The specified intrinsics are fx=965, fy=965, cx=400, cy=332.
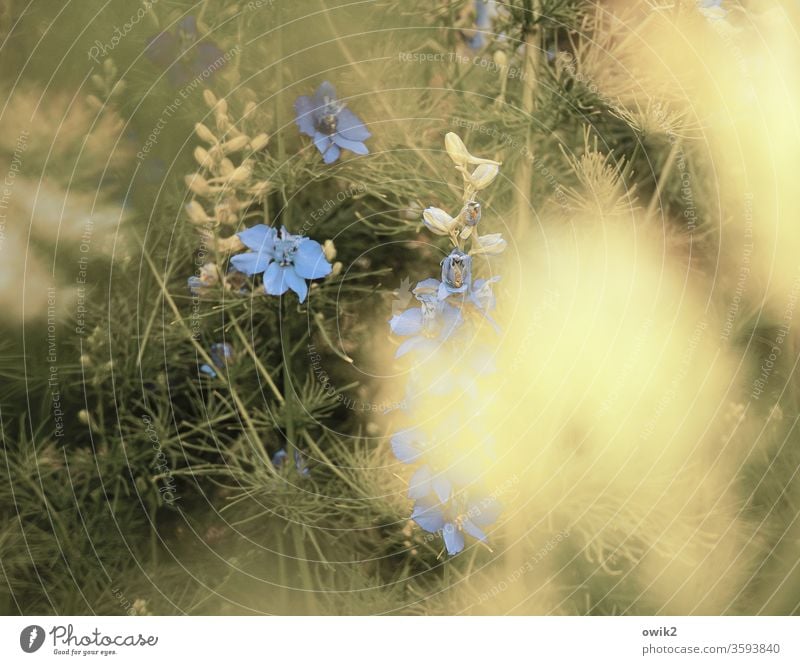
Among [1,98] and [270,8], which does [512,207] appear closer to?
[270,8]

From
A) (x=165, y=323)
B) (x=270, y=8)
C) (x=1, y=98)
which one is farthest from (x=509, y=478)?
(x=1, y=98)

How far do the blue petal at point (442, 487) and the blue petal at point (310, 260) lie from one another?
0.86 ft

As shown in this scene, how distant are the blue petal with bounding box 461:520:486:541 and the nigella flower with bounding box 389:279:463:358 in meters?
0.21

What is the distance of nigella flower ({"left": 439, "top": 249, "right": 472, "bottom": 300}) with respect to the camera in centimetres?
102

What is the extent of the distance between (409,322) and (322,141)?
22cm

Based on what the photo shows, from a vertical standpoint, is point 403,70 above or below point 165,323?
above

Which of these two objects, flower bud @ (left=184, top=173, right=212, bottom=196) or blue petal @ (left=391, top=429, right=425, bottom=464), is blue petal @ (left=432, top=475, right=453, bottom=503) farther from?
flower bud @ (left=184, top=173, right=212, bottom=196)

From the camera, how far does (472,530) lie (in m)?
1.09

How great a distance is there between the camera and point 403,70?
1054 millimetres

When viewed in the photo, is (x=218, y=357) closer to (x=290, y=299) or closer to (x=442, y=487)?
(x=290, y=299)

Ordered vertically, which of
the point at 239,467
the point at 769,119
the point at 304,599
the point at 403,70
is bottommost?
the point at 304,599
